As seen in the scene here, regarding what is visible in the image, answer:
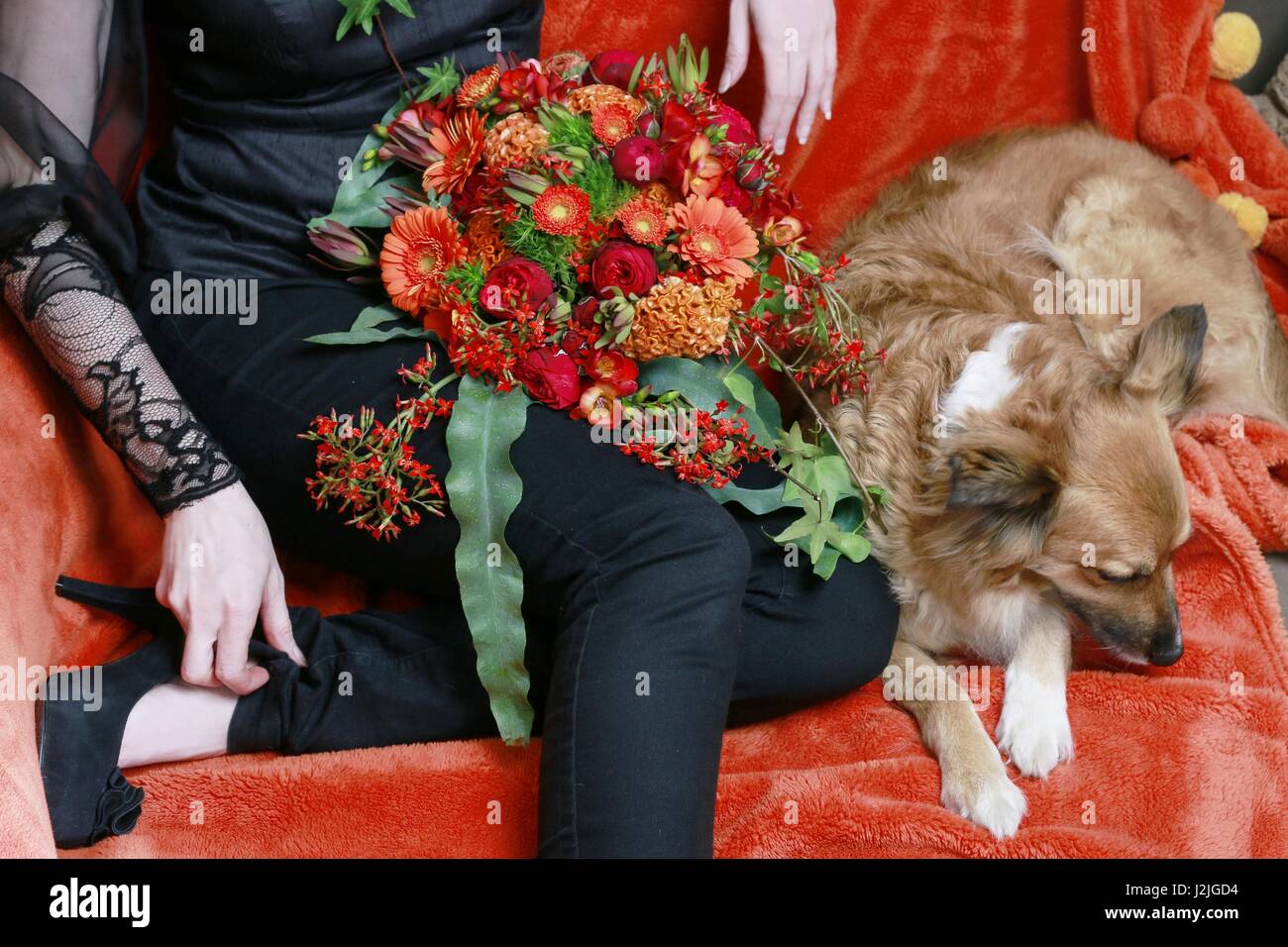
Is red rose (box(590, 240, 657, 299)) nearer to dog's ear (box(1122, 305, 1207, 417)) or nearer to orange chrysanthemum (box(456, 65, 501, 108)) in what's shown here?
orange chrysanthemum (box(456, 65, 501, 108))

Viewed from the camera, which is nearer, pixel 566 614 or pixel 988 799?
pixel 566 614

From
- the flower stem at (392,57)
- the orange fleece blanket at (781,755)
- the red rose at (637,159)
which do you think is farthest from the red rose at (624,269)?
the orange fleece blanket at (781,755)

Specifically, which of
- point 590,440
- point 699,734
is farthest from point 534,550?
point 699,734

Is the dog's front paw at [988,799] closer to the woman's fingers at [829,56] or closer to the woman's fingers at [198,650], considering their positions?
the woman's fingers at [198,650]

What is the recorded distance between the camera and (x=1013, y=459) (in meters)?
1.56

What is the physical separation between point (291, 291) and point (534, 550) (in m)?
0.58

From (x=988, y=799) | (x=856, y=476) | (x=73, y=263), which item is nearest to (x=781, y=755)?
(x=988, y=799)

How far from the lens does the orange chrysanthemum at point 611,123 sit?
1508 mm

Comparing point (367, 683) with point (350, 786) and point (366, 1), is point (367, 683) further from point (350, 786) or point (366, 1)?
point (366, 1)

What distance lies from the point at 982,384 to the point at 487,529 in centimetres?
83

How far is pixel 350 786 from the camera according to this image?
5.01ft

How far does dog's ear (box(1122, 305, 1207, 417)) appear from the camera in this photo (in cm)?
171

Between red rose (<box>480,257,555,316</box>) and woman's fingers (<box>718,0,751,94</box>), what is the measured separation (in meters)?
0.59

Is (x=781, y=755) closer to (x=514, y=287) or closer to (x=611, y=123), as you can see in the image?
(x=514, y=287)
